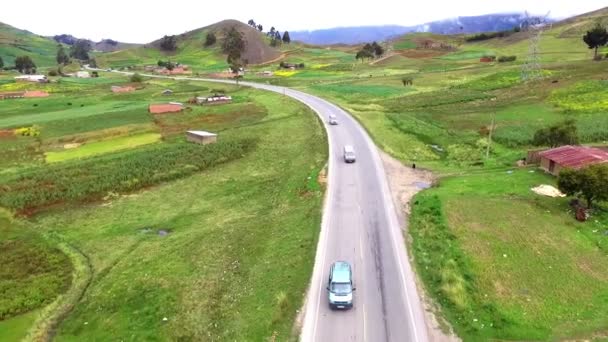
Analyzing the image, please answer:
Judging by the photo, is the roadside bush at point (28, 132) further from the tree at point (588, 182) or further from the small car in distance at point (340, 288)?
the tree at point (588, 182)

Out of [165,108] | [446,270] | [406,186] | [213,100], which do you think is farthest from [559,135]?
[165,108]

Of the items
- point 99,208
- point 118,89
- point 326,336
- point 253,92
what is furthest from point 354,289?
point 118,89

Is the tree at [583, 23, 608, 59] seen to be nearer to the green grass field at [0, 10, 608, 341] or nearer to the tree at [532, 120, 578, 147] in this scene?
the green grass field at [0, 10, 608, 341]

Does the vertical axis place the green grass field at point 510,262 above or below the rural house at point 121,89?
below

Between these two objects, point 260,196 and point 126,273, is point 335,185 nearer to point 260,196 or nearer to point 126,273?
point 260,196

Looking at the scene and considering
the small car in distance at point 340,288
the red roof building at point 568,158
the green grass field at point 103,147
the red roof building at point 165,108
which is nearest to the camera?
the small car in distance at point 340,288

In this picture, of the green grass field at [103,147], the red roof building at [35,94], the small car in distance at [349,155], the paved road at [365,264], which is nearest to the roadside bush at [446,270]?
the paved road at [365,264]

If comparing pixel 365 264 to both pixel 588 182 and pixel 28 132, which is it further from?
pixel 28 132
